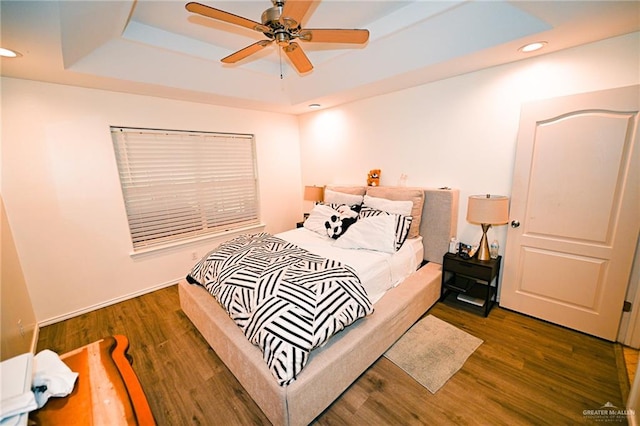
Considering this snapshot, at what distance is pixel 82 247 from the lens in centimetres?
263

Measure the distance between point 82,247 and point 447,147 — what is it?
4.00 meters

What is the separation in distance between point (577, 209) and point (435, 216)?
42.7 inches

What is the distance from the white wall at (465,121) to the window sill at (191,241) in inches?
65.6

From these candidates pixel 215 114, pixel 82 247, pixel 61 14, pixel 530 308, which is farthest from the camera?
pixel 215 114

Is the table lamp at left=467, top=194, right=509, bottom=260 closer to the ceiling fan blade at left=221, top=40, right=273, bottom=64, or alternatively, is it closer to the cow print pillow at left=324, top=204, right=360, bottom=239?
the cow print pillow at left=324, top=204, right=360, bottom=239

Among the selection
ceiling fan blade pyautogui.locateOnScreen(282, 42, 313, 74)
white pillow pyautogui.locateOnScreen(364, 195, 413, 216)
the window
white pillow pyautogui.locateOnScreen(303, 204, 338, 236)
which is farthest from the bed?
ceiling fan blade pyautogui.locateOnScreen(282, 42, 313, 74)

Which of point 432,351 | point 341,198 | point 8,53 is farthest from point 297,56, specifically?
point 432,351

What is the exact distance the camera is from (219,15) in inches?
56.7

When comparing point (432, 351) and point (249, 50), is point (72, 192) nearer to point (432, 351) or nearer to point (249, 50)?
point (249, 50)

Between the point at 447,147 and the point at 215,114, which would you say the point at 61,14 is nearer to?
the point at 215,114

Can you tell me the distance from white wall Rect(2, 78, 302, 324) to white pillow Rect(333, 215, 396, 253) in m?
2.26

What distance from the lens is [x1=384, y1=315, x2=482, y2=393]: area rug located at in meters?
1.79

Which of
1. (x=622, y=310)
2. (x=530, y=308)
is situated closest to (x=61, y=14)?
(x=530, y=308)

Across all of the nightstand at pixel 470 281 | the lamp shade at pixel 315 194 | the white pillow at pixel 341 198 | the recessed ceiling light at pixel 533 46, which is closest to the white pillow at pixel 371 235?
the white pillow at pixel 341 198
